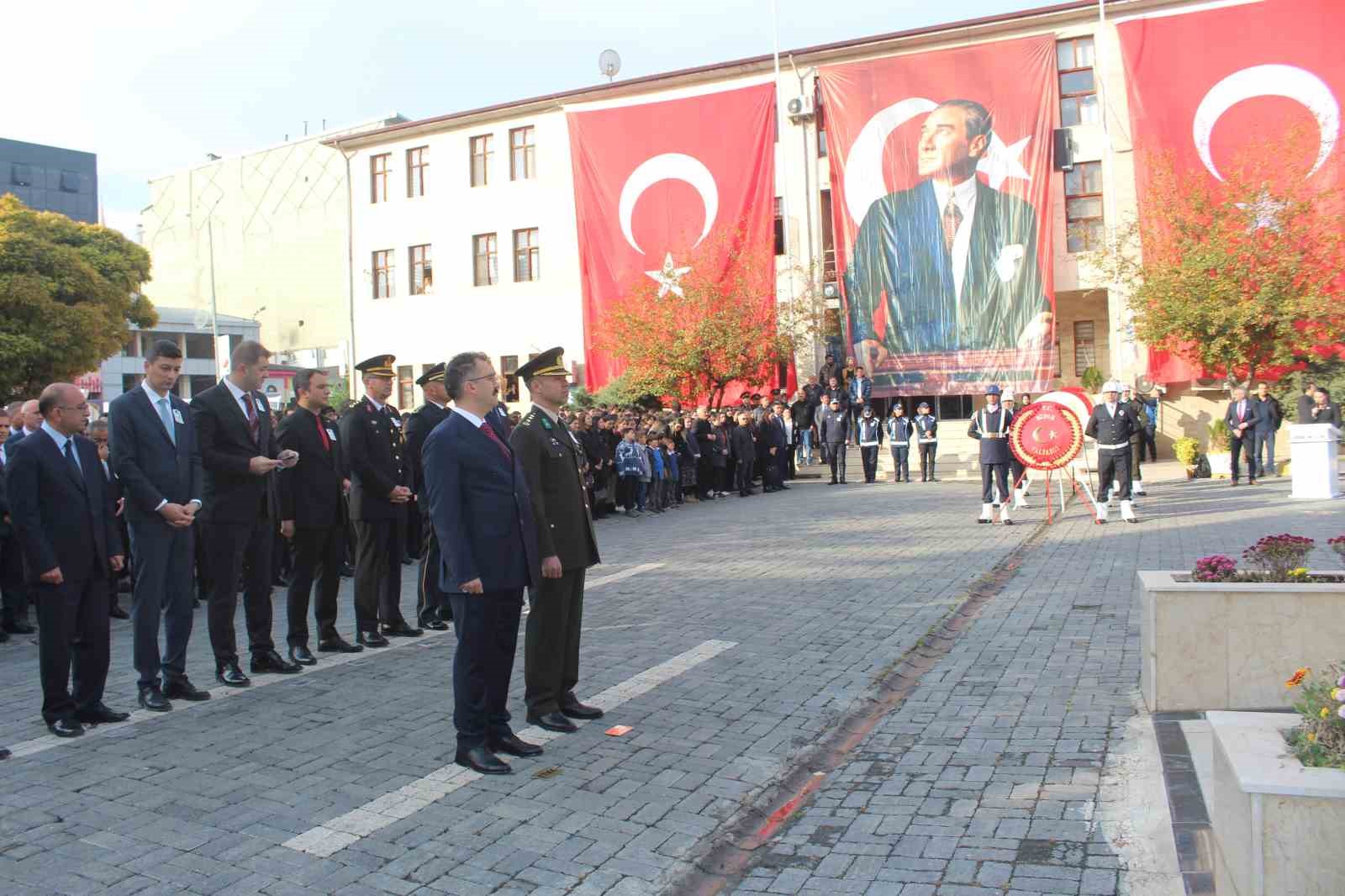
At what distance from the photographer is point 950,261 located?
3064 centimetres

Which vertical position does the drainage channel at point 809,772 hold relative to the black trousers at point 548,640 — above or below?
below

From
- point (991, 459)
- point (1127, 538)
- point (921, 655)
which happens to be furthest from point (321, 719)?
point (991, 459)

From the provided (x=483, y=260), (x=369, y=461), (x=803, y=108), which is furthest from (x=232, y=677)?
(x=483, y=260)

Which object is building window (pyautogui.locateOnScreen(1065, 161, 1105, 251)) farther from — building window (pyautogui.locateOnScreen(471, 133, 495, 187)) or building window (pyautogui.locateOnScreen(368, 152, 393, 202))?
building window (pyautogui.locateOnScreen(368, 152, 393, 202))

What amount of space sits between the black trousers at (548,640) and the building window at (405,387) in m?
37.2

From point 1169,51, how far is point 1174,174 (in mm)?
3690

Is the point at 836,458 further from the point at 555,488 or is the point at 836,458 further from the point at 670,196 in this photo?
the point at 555,488

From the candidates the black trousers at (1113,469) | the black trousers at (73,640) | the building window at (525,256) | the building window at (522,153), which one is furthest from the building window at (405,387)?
the black trousers at (73,640)

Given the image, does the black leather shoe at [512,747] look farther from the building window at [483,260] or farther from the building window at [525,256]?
the building window at [483,260]

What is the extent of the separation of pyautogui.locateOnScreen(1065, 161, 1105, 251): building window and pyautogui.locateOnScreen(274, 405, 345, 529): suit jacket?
28671 millimetres

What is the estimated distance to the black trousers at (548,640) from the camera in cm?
598

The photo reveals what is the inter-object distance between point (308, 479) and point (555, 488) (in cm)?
263

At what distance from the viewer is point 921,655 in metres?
7.69

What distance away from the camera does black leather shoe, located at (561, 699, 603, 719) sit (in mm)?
6172
